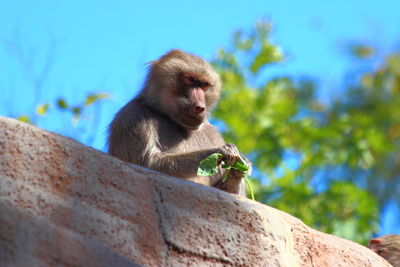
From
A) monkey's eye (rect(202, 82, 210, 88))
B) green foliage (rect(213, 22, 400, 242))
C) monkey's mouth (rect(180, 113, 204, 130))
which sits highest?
green foliage (rect(213, 22, 400, 242))

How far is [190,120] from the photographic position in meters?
6.41

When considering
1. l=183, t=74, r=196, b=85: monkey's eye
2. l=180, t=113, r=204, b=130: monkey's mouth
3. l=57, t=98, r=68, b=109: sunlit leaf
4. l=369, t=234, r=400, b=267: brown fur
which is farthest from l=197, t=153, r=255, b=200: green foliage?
l=57, t=98, r=68, b=109: sunlit leaf

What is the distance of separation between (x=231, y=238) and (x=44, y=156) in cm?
119

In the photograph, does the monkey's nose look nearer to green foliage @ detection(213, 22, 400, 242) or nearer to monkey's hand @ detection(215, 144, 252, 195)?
monkey's hand @ detection(215, 144, 252, 195)

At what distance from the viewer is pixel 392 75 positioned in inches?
941

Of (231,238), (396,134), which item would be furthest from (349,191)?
(396,134)

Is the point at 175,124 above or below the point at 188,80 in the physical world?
below

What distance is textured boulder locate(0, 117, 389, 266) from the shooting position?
349 cm

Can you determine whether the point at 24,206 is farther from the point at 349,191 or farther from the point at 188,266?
the point at 349,191

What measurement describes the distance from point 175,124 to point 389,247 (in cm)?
228

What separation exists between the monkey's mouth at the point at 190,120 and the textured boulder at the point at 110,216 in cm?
171

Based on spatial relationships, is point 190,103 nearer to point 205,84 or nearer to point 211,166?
point 205,84

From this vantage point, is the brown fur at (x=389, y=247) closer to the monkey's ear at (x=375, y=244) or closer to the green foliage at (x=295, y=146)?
the monkey's ear at (x=375, y=244)

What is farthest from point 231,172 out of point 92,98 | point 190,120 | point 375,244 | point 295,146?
point 295,146
